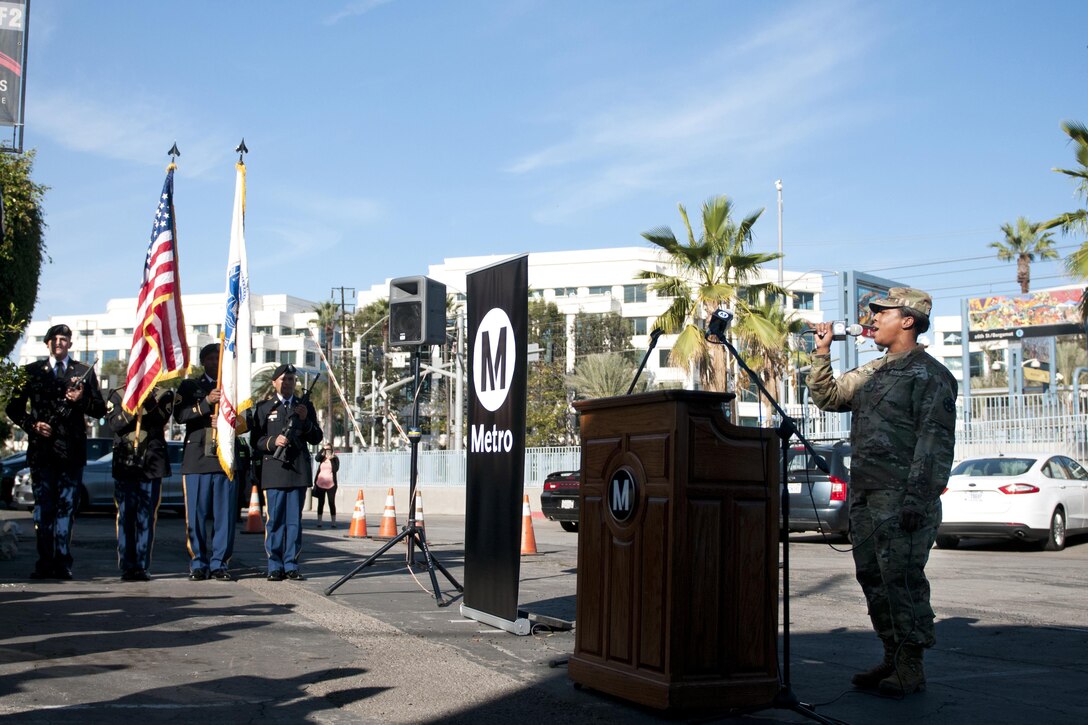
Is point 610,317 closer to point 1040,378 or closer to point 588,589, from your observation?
point 1040,378

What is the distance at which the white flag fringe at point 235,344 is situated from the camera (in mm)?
9992

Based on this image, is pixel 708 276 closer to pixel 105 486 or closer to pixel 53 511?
pixel 105 486

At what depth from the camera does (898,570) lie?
5398 millimetres

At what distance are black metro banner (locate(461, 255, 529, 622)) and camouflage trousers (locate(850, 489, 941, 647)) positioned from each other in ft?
6.72

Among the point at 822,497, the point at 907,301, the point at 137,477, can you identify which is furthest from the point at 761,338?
the point at 907,301

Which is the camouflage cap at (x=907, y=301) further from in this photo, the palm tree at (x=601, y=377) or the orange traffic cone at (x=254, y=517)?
the palm tree at (x=601, y=377)

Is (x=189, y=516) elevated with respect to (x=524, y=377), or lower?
lower

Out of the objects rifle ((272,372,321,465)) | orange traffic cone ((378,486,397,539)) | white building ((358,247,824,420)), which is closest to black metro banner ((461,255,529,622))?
rifle ((272,372,321,465))

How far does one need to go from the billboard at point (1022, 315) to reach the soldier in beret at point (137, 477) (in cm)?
3671

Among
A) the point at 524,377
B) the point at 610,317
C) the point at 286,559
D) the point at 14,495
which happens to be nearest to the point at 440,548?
the point at 286,559

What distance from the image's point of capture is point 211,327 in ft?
372

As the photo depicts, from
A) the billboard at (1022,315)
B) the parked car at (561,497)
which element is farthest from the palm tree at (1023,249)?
the parked car at (561,497)

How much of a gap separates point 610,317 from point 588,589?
73.0 m

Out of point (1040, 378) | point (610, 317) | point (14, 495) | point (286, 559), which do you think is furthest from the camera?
point (610, 317)
